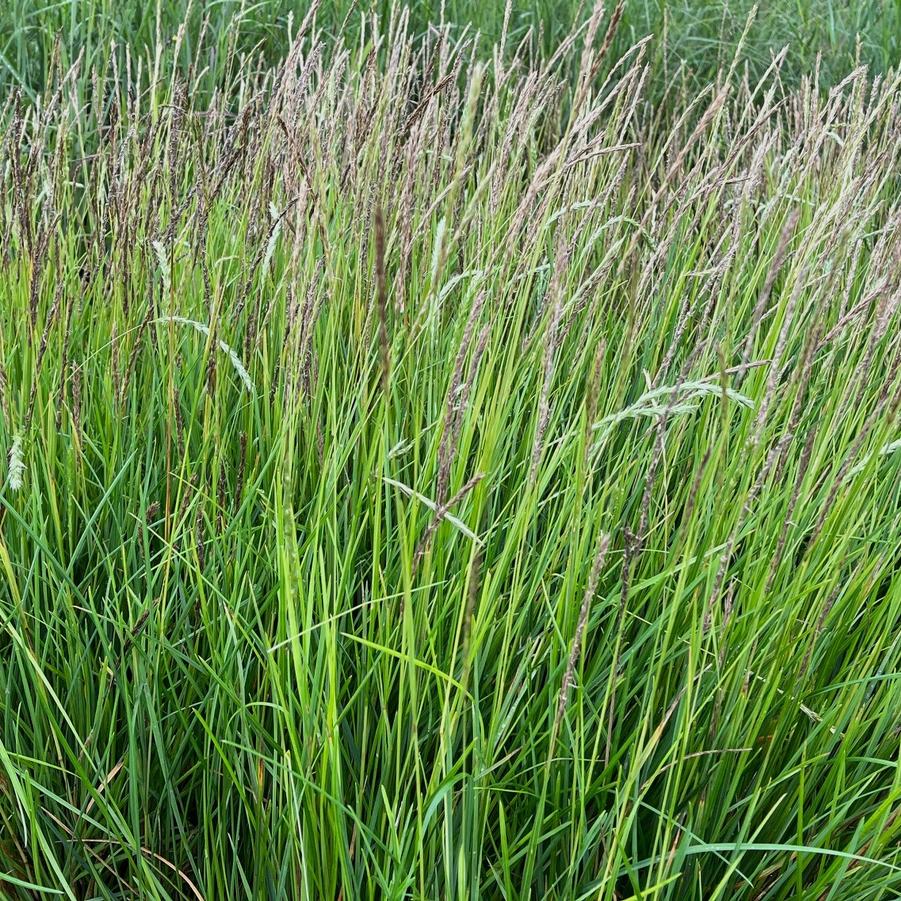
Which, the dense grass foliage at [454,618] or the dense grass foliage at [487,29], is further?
the dense grass foliage at [487,29]

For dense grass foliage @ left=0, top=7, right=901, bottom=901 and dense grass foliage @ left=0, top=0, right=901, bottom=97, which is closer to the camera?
dense grass foliage @ left=0, top=7, right=901, bottom=901

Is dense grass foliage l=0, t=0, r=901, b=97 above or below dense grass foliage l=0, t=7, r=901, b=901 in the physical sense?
above

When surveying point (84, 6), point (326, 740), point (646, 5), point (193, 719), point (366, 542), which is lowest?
point (193, 719)

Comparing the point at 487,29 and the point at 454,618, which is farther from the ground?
the point at 487,29

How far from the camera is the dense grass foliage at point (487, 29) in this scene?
3.83 metres

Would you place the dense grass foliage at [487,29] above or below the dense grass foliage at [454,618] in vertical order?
above

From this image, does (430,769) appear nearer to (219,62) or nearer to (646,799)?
(646,799)

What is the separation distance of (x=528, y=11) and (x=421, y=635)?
3908mm

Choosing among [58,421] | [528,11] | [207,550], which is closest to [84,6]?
[528,11]

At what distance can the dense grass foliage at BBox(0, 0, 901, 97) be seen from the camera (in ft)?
12.6

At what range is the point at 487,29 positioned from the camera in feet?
13.9

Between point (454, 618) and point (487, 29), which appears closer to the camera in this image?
point (454, 618)

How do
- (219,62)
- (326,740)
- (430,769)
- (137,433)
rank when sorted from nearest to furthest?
(326,740) → (430,769) → (137,433) → (219,62)

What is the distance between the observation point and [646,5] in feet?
14.4
